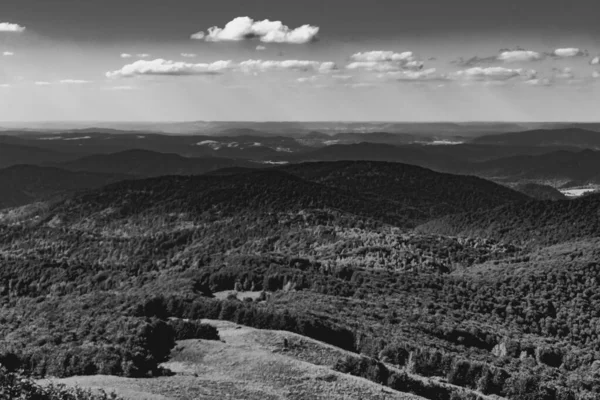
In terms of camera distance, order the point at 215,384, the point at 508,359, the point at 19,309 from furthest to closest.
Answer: the point at 19,309 → the point at 508,359 → the point at 215,384

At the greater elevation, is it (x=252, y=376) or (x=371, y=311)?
(x=252, y=376)

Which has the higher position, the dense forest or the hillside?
the hillside

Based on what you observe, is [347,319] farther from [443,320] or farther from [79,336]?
[79,336]

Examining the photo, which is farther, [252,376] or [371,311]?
[371,311]

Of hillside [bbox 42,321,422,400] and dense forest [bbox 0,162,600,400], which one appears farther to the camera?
dense forest [bbox 0,162,600,400]

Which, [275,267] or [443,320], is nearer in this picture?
[443,320]

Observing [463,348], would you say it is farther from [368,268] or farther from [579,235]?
[579,235]

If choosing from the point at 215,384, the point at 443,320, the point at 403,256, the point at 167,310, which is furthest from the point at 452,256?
the point at 215,384

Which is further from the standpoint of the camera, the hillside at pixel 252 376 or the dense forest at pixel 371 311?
the dense forest at pixel 371 311

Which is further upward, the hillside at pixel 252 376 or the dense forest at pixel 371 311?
the hillside at pixel 252 376

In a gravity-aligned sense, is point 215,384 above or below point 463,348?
above

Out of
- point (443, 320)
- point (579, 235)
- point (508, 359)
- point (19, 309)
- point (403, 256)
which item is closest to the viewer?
point (508, 359)
